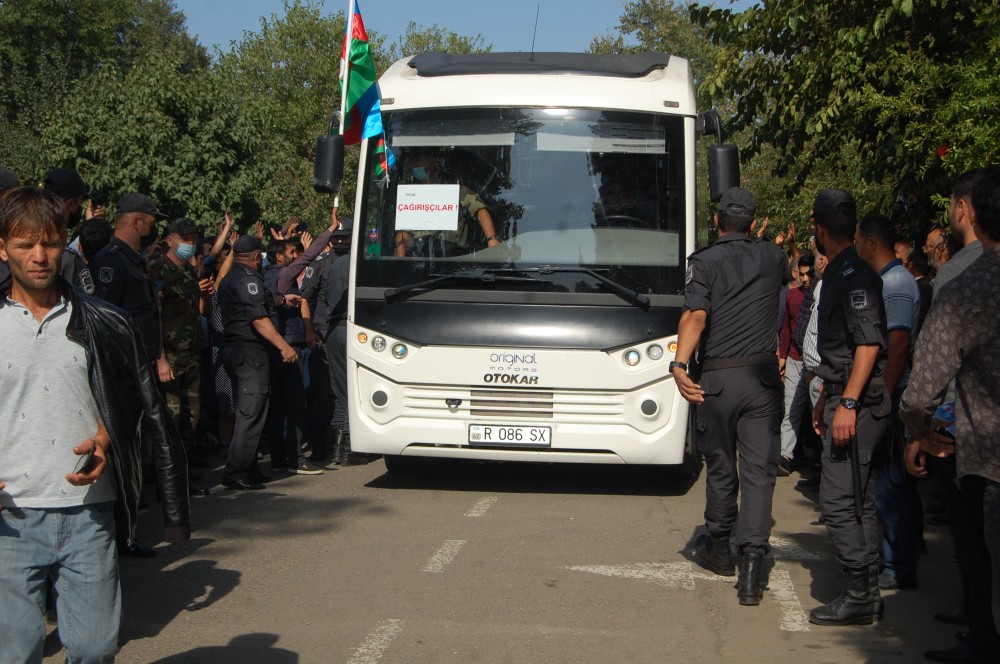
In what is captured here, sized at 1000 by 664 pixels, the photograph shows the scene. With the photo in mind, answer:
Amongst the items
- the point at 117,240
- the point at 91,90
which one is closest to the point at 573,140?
the point at 117,240

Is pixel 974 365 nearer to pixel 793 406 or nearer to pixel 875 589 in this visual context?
pixel 875 589

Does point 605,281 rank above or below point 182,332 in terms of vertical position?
above

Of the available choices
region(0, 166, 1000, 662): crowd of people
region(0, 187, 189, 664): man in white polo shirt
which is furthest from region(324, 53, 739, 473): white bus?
region(0, 187, 189, 664): man in white polo shirt

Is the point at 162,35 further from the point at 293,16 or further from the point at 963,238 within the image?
the point at 963,238

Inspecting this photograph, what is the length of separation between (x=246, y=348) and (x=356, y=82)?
2.67 m

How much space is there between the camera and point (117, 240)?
7633mm

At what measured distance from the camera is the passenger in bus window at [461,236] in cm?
865

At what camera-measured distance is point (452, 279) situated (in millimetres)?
8539

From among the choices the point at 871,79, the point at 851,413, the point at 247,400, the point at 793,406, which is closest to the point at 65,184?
the point at 247,400

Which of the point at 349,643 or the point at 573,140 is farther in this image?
the point at 573,140

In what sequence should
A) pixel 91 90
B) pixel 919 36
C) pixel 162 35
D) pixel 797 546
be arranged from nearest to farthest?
1. pixel 797 546
2. pixel 919 36
3. pixel 91 90
4. pixel 162 35

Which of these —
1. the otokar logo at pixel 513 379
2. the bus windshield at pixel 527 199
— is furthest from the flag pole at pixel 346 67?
the otokar logo at pixel 513 379

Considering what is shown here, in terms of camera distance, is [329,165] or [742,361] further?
[329,165]

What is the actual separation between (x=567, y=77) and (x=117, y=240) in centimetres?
355
